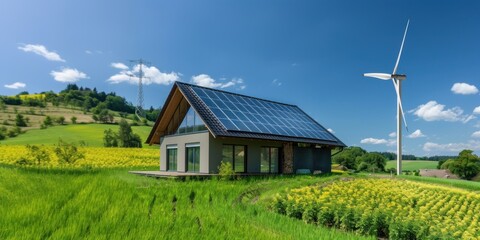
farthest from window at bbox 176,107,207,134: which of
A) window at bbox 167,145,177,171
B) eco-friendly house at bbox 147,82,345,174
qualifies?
window at bbox 167,145,177,171

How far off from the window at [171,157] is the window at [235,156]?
488cm

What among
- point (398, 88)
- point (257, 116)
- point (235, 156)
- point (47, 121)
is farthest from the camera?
point (47, 121)

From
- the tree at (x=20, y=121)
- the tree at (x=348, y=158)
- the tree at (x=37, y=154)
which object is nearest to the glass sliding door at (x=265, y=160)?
the tree at (x=37, y=154)

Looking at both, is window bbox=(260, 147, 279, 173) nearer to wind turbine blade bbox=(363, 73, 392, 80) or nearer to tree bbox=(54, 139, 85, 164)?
wind turbine blade bbox=(363, 73, 392, 80)

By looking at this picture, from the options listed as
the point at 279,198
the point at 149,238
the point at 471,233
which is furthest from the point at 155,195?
the point at 471,233

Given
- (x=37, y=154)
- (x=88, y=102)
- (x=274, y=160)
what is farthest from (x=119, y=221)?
(x=88, y=102)

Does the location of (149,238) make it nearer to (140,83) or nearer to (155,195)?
(155,195)

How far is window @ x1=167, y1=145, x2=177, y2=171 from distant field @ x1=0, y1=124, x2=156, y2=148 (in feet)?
117

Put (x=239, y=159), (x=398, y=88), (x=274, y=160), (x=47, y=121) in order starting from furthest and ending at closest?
1. (x=47, y=121)
2. (x=398, y=88)
3. (x=274, y=160)
4. (x=239, y=159)

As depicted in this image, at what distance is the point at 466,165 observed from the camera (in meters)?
53.6

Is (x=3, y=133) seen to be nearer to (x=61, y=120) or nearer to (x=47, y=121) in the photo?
(x=47, y=121)

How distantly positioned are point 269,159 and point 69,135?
52192mm

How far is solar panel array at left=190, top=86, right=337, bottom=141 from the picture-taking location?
2197 cm

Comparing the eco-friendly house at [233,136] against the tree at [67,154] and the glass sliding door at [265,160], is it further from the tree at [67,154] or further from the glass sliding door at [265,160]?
the tree at [67,154]
